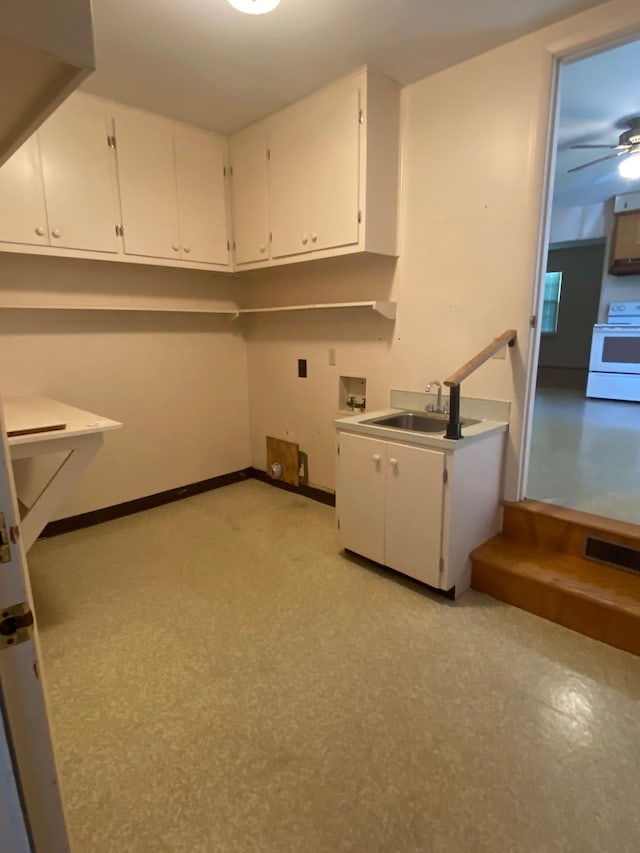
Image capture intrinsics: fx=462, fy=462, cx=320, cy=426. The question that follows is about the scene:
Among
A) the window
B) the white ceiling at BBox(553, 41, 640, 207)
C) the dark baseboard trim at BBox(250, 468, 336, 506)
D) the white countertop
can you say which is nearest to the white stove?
the window

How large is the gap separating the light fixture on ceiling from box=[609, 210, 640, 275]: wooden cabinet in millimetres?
5704

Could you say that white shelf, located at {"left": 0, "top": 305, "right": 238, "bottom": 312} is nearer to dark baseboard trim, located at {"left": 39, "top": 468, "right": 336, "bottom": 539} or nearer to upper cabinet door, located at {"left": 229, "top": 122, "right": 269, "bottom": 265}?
upper cabinet door, located at {"left": 229, "top": 122, "right": 269, "bottom": 265}

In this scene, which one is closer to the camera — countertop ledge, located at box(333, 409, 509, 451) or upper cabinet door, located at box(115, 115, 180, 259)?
countertop ledge, located at box(333, 409, 509, 451)

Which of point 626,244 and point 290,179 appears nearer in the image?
point 290,179

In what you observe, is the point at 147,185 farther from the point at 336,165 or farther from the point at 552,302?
the point at 552,302

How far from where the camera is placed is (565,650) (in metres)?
1.91

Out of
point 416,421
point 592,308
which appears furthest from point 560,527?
point 592,308

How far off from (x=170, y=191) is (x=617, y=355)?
5.64 metres

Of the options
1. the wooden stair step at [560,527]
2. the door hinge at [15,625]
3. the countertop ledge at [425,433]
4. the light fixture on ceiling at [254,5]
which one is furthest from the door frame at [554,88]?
the door hinge at [15,625]

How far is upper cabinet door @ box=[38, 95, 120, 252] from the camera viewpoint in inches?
99.3

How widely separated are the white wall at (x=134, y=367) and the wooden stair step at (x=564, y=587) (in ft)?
7.51

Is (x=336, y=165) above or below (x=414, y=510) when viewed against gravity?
above

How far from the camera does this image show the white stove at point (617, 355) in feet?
19.2

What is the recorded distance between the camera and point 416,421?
2818 millimetres
